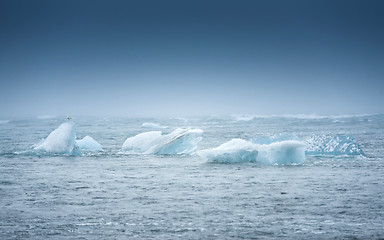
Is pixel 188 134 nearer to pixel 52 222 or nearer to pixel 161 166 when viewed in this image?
pixel 161 166

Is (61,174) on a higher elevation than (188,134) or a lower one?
lower

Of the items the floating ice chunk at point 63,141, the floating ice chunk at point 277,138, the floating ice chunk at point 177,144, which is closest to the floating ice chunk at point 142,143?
the floating ice chunk at point 177,144

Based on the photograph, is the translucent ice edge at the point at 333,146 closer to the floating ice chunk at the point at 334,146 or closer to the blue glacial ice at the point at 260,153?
the floating ice chunk at the point at 334,146

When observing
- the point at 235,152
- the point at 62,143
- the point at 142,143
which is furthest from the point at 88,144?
the point at 235,152

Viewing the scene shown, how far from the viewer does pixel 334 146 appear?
58.9 ft

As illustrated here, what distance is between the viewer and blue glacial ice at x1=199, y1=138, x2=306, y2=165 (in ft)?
51.3

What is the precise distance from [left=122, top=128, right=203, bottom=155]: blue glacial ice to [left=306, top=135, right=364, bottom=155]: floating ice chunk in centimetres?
473

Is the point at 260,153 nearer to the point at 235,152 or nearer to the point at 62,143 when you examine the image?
the point at 235,152

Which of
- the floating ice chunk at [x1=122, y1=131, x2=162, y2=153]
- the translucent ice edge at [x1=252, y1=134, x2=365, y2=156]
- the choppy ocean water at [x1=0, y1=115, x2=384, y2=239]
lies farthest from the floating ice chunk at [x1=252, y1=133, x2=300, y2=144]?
the floating ice chunk at [x1=122, y1=131, x2=162, y2=153]

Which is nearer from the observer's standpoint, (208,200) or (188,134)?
(208,200)

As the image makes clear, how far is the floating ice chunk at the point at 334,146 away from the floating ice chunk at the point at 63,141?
10.1m

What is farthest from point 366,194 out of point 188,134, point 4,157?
point 4,157

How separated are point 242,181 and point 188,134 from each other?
6336 millimetres

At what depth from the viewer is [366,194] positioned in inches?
447
